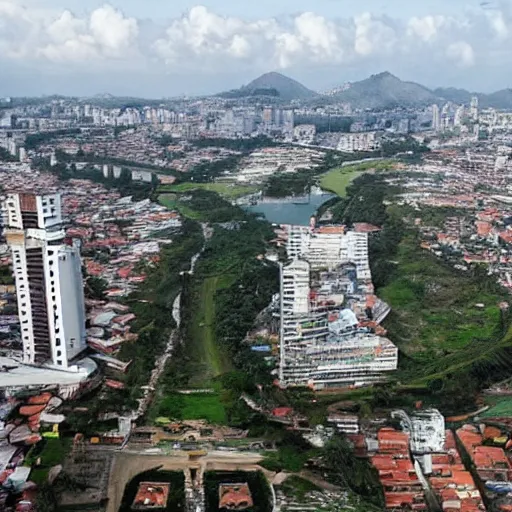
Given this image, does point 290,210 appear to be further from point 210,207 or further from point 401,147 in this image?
point 401,147

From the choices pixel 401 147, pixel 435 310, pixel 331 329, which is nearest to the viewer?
pixel 331 329

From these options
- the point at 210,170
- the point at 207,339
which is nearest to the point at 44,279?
the point at 207,339

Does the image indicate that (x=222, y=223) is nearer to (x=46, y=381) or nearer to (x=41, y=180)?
(x=41, y=180)

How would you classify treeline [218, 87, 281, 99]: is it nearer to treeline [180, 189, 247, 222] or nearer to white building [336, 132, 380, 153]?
white building [336, 132, 380, 153]

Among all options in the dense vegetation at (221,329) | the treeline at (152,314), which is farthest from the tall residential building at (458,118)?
the treeline at (152,314)

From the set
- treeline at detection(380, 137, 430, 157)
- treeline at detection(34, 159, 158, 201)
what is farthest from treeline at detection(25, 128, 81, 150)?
treeline at detection(380, 137, 430, 157)

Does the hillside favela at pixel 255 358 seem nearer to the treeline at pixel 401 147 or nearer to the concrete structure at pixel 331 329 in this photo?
the concrete structure at pixel 331 329

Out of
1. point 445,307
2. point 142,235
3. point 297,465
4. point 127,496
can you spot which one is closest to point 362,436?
point 297,465
